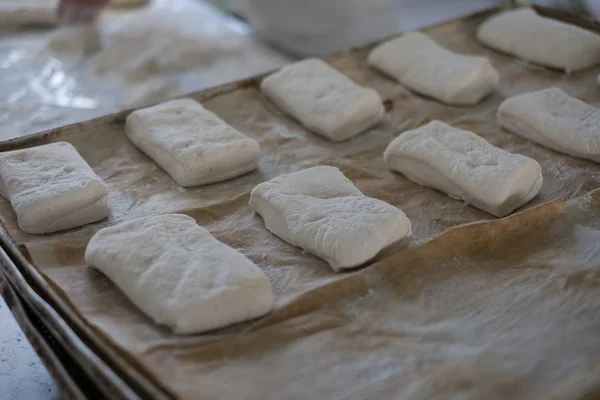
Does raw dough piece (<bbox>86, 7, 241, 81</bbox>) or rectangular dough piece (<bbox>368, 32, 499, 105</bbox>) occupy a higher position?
rectangular dough piece (<bbox>368, 32, 499, 105</bbox>)

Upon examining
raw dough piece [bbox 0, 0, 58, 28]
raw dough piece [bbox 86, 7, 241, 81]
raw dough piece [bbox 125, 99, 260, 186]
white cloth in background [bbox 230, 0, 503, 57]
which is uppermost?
raw dough piece [bbox 125, 99, 260, 186]

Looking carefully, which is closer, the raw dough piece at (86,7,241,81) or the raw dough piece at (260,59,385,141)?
the raw dough piece at (260,59,385,141)

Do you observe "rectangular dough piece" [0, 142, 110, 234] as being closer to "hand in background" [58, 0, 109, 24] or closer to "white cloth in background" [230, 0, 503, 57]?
"white cloth in background" [230, 0, 503, 57]

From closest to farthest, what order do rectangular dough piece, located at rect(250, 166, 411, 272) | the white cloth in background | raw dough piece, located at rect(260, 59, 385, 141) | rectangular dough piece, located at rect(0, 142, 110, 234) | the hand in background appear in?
rectangular dough piece, located at rect(250, 166, 411, 272)
rectangular dough piece, located at rect(0, 142, 110, 234)
raw dough piece, located at rect(260, 59, 385, 141)
the white cloth in background
the hand in background

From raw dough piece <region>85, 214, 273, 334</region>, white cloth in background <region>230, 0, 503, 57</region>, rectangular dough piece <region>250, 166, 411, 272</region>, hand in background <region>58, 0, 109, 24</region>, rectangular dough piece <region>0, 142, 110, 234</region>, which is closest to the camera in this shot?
raw dough piece <region>85, 214, 273, 334</region>

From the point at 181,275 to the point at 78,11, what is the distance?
2.54 metres

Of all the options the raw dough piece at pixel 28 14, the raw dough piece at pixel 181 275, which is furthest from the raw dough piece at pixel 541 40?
the raw dough piece at pixel 28 14

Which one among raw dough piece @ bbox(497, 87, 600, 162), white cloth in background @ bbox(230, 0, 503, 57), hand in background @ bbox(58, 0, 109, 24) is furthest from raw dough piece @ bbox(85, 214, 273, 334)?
hand in background @ bbox(58, 0, 109, 24)

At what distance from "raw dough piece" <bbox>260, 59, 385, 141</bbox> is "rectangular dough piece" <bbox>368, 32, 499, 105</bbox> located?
0.74ft

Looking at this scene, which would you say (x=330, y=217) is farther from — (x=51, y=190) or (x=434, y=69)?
(x=434, y=69)

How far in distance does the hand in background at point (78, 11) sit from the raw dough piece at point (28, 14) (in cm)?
6

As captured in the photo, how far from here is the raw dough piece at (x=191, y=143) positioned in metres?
2.11

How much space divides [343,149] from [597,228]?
31.4 inches

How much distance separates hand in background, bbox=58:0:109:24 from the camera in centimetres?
372
